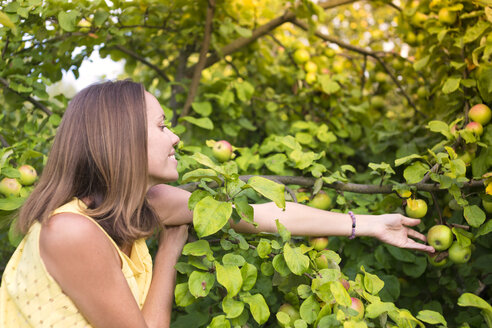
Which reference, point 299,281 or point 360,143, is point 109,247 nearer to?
point 299,281

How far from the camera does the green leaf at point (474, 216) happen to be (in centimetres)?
144

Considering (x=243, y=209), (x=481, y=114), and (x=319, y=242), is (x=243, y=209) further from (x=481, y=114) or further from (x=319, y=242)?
(x=481, y=114)

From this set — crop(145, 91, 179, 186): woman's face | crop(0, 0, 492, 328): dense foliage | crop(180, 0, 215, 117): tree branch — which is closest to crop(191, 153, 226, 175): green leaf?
crop(0, 0, 492, 328): dense foliage

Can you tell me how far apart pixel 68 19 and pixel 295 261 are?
50.2 inches

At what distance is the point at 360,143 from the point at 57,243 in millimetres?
1943

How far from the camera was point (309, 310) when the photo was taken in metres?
1.14

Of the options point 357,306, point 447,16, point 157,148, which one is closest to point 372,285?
point 357,306

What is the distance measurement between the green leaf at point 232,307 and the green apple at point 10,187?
0.90 m

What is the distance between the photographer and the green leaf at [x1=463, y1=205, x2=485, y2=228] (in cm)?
144

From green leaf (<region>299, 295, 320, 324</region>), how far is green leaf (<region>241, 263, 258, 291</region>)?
0.13 m

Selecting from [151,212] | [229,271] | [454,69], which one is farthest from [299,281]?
[454,69]

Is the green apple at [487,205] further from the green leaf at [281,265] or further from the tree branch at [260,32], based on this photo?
the tree branch at [260,32]

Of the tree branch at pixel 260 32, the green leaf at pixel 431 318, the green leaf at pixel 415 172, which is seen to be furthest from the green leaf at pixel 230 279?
the tree branch at pixel 260 32

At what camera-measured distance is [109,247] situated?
1180 mm
